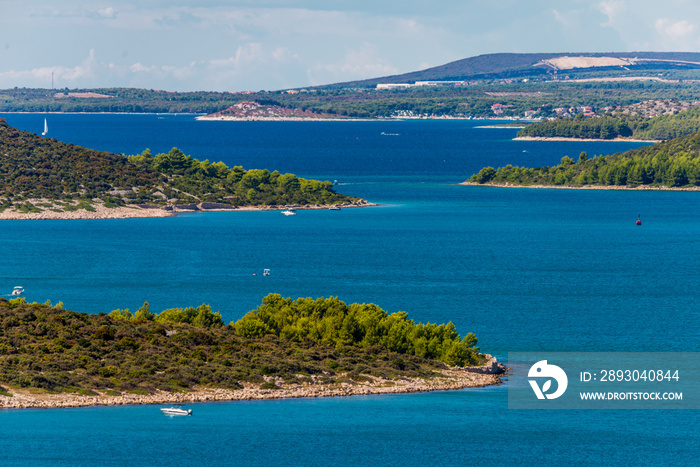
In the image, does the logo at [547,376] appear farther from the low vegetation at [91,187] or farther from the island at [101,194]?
the low vegetation at [91,187]

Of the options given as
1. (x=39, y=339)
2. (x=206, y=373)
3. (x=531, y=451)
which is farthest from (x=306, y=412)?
(x=39, y=339)

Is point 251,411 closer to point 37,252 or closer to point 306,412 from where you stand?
point 306,412

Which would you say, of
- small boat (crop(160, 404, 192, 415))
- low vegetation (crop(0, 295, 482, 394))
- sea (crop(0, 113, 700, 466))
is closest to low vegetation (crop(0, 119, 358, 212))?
sea (crop(0, 113, 700, 466))

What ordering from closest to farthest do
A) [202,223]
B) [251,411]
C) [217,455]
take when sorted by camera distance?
[217,455], [251,411], [202,223]

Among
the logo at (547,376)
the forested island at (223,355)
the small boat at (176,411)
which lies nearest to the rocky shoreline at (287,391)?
the forested island at (223,355)

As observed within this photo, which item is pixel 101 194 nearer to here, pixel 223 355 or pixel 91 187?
pixel 91 187

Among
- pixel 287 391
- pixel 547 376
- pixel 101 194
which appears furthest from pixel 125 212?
pixel 287 391

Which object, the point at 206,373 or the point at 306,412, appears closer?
the point at 306,412
